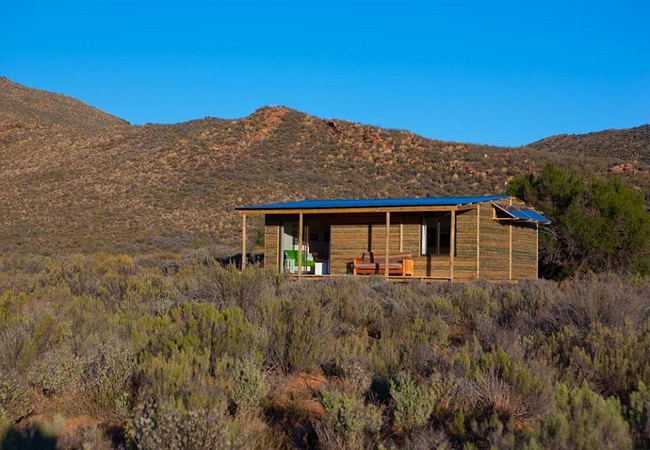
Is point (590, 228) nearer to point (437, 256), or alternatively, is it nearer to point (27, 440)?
point (437, 256)

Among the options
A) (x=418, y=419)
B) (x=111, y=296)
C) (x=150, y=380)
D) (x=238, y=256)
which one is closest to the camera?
(x=418, y=419)

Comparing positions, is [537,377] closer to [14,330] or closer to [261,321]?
[261,321]

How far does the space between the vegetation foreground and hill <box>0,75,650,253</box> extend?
22.5 meters

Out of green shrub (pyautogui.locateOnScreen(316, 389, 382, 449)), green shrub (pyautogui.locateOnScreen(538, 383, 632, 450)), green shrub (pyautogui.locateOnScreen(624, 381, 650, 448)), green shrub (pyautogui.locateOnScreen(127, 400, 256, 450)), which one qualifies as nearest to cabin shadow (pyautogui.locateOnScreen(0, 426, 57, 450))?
green shrub (pyautogui.locateOnScreen(127, 400, 256, 450))

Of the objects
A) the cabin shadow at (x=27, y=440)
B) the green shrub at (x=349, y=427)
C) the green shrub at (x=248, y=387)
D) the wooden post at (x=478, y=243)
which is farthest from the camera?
the wooden post at (x=478, y=243)

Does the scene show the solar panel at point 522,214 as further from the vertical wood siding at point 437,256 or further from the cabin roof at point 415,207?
the vertical wood siding at point 437,256

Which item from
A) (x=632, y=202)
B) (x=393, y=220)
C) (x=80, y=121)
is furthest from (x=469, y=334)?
(x=80, y=121)

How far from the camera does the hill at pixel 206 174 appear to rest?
1490 inches

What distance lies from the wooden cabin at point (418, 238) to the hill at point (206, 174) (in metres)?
11.2

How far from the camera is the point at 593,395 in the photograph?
4836 millimetres

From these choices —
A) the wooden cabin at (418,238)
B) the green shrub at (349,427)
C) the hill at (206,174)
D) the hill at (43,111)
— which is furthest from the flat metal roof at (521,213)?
the hill at (43,111)

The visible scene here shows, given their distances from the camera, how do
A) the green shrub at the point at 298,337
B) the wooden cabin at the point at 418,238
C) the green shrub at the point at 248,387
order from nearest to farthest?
Answer: 1. the green shrub at the point at 248,387
2. the green shrub at the point at 298,337
3. the wooden cabin at the point at 418,238

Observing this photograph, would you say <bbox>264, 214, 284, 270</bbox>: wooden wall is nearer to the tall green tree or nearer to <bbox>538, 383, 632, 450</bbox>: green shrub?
the tall green tree

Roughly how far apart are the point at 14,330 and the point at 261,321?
8.93ft
